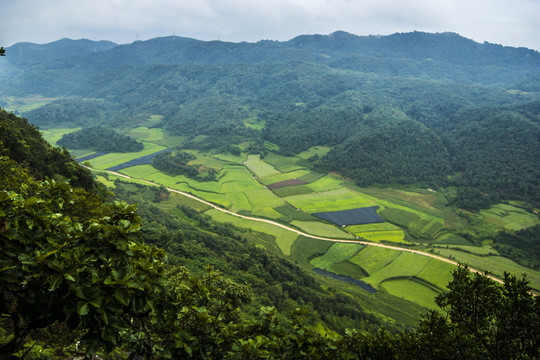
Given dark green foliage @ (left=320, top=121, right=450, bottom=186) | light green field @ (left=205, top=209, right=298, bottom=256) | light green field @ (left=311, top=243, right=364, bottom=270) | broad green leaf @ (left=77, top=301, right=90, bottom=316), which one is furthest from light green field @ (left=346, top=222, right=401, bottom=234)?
broad green leaf @ (left=77, top=301, right=90, bottom=316)

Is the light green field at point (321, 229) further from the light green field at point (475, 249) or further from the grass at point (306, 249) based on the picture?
the light green field at point (475, 249)

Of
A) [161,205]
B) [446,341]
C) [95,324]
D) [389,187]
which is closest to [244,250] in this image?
[161,205]

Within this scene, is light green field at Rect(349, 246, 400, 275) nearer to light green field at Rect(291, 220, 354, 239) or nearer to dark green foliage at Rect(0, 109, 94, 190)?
light green field at Rect(291, 220, 354, 239)

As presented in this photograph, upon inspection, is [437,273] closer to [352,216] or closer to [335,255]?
[335,255]

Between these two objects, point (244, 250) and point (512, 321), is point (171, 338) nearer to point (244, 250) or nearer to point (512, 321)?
point (512, 321)

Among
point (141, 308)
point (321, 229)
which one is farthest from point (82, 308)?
point (321, 229)

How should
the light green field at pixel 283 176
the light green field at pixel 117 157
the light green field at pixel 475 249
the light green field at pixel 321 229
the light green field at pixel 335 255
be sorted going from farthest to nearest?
the light green field at pixel 117 157 < the light green field at pixel 283 176 < the light green field at pixel 321 229 < the light green field at pixel 475 249 < the light green field at pixel 335 255

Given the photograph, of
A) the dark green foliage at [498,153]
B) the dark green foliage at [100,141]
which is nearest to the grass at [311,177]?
the dark green foliage at [498,153]
